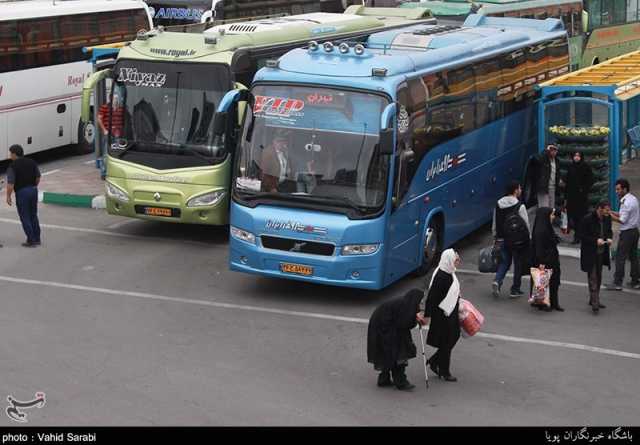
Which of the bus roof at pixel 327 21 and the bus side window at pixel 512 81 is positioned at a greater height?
the bus roof at pixel 327 21

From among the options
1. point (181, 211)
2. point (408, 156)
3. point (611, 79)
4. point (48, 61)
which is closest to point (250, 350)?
point (408, 156)

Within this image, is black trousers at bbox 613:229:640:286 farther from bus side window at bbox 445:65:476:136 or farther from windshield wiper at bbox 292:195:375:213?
windshield wiper at bbox 292:195:375:213

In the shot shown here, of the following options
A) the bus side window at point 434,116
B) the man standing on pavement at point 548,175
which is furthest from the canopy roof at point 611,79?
the bus side window at point 434,116

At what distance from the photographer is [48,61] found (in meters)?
26.3

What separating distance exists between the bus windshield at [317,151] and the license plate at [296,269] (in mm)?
817

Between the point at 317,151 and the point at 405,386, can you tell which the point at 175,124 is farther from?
the point at 405,386

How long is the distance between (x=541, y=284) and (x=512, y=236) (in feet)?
2.89

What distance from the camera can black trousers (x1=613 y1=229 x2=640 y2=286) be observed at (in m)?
16.9

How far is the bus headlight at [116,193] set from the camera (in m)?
19.8

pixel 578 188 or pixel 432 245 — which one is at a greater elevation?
pixel 578 188

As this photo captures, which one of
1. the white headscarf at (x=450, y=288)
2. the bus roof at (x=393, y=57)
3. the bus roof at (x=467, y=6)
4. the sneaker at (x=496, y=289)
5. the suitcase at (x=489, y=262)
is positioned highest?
the bus roof at (x=393, y=57)

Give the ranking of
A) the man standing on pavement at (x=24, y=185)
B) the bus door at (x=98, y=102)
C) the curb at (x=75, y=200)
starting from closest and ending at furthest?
1. the man standing on pavement at (x=24, y=185)
2. the bus door at (x=98, y=102)
3. the curb at (x=75, y=200)

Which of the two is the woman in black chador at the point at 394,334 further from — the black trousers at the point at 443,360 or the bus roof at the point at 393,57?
the bus roof at the point at 393,57
